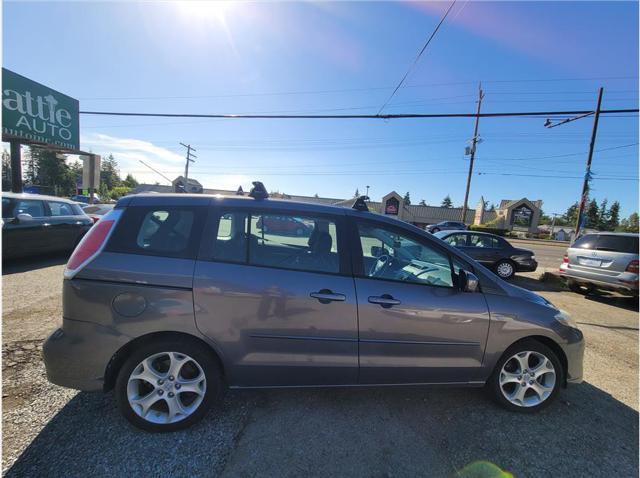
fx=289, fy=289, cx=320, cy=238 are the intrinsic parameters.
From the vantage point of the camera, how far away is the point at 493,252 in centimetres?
900

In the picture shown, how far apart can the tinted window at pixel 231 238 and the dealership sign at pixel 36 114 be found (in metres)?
15.3

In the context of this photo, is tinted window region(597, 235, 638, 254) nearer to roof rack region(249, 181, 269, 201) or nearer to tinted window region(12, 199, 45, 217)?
roof rack region(249, 181, 269, 201)

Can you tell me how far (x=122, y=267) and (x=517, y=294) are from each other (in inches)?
126

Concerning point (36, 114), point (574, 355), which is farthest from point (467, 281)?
point (36, 114)

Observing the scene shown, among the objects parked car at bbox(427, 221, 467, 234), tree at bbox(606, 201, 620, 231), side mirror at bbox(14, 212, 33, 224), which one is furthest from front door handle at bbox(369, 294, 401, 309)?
tree at bbox(606, 201, 620, 231)

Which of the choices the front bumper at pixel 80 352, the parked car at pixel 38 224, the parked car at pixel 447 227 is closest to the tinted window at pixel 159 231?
the front bumper at pixel 80 352

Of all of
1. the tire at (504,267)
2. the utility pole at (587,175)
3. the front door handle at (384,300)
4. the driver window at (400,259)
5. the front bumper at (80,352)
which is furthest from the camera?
the utility pole at (587,175)

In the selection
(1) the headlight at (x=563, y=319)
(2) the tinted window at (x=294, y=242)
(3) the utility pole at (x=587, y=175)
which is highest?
(3) the utility pole at (x=587, y=175)

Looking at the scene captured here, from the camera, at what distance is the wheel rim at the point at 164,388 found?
2068 millimetres

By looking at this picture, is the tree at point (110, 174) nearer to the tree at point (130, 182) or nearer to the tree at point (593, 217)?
the tree at point (130, 182)

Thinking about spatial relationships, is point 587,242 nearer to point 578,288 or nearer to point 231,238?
point 578,288

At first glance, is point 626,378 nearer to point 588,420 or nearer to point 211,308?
point 588,420

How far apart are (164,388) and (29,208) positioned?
709 cm

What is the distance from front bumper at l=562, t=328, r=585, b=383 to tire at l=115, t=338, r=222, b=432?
3.03m
